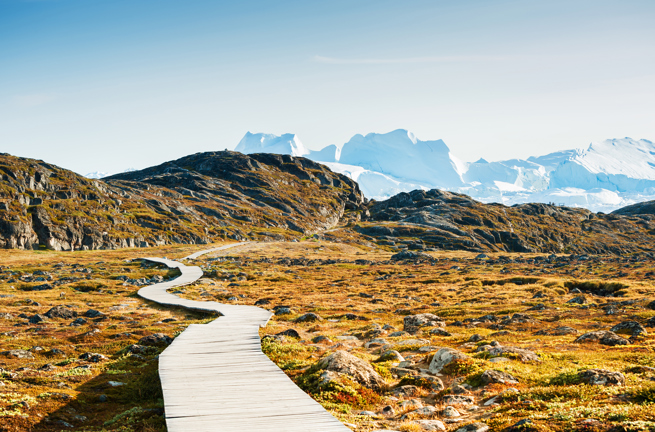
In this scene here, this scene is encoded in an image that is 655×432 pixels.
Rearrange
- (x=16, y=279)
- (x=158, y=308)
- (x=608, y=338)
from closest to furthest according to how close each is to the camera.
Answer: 1. (x=608, y=338)
2. (x=158, y=308)
3. (x=16, y=279)

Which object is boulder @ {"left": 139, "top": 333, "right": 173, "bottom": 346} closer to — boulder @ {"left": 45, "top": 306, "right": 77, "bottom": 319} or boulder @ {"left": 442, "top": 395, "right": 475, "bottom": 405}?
boulder @ {"left": 45, "top": 306, "right": 77, "bottom": 319}

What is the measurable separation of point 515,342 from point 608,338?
5149mm

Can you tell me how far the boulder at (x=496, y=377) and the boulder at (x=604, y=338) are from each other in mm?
11168

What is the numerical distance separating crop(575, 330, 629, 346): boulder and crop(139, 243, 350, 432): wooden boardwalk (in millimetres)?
19161

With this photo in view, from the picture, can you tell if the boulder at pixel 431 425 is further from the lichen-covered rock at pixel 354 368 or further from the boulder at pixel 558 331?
the boulder at pixel 558 331

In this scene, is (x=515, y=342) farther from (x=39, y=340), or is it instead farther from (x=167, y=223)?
(x=167, y=223)

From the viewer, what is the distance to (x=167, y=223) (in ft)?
648

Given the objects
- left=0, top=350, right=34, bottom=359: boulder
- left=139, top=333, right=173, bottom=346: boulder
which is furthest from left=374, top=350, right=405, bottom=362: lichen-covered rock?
left=0, top=350, right=34, bottom=359: boulder

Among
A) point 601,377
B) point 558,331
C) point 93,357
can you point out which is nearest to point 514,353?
point 601,377

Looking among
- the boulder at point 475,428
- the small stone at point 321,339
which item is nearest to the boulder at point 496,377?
the boulder at point 475,428

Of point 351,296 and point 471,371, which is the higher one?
point 471,371

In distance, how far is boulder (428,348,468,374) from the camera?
762 inches

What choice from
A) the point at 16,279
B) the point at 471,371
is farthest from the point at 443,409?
the point at 16,279

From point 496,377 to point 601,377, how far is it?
143 inches
